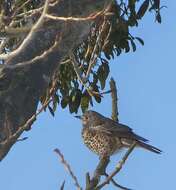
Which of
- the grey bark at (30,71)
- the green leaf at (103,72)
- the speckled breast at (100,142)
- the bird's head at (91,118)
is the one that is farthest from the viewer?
the green leaf at (103,72)

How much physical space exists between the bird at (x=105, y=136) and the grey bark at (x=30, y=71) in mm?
2761

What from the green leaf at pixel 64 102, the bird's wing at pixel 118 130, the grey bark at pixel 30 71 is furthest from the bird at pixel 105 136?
the grey bark at pixel 30 71

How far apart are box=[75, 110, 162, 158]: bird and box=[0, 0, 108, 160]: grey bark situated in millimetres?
2761

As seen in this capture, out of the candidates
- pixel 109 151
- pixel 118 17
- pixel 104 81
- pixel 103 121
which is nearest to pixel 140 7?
pixel 118 17

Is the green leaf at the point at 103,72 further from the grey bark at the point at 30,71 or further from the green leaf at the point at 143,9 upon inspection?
the grey bark at the point at 30,71

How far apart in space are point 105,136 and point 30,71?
3.72 m

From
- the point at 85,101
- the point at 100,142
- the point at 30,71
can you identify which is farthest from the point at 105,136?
the point at 30,71

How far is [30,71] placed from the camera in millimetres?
3703

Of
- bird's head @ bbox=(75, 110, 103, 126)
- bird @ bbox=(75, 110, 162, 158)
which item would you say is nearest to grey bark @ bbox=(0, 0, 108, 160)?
bird @ bbox=(75, 110, 162, 158)

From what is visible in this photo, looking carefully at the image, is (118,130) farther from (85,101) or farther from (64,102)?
(64,102)

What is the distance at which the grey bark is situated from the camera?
3529 millimetres

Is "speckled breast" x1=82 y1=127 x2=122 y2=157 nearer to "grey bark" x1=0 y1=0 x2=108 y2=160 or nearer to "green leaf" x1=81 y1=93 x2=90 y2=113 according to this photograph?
"green leaf" x1=81 y1=93 x2=90 y2=113

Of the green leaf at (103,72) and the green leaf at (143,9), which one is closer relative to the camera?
the green leaf at (143,9)

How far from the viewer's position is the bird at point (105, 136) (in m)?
6.85
